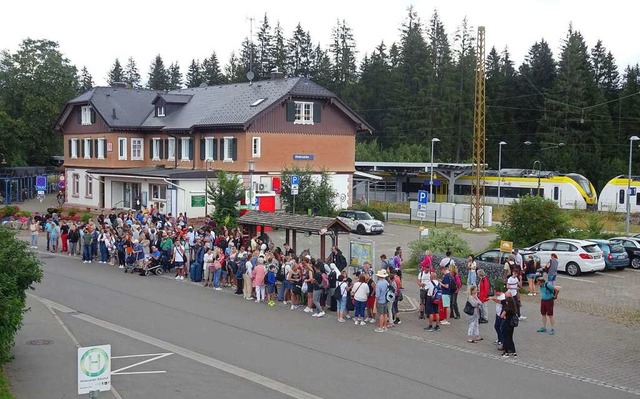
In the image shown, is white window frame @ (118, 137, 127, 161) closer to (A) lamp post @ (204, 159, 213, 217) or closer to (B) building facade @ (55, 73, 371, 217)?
(B) building facade @ (55, 73, 371, 217)

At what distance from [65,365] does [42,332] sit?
10.4 feet

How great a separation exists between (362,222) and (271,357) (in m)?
26.6

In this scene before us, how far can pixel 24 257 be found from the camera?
1449cm

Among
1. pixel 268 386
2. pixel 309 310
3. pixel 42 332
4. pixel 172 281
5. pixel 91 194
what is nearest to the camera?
pixel 268 386

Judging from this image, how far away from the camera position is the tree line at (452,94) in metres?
75.6

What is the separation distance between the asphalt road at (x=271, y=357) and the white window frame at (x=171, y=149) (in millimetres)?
29455

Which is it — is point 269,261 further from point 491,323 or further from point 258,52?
point 258,52

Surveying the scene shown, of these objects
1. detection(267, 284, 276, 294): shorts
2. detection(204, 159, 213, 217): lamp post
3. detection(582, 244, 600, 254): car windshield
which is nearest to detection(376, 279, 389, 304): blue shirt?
detection(267, 284, 276, 294): shorts

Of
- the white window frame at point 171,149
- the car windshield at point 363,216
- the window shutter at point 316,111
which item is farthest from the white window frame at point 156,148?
the car windshield at point 363,216

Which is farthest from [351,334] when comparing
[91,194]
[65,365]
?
[91,194]

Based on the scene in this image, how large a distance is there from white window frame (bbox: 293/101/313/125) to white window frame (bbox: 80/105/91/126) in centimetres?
1779

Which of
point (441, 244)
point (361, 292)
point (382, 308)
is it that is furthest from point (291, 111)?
point (382, 308)

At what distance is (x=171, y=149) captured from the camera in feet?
169

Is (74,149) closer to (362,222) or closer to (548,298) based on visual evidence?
(362,222)
